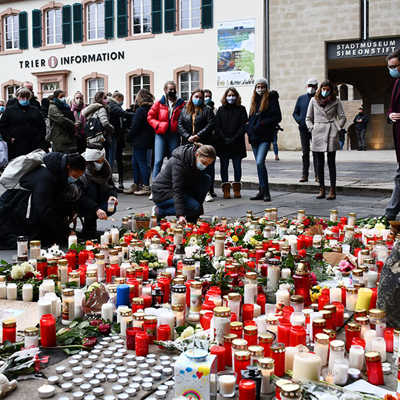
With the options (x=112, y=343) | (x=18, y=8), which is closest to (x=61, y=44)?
(x=18, y=8)

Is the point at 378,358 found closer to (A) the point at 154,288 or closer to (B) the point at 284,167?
(A) the point at 154,288

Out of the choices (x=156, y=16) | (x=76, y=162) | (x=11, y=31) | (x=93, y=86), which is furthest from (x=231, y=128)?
(x=11, y=31)

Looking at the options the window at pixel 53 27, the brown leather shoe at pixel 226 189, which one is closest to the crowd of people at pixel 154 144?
the brown leather shoe at pixel 226 189

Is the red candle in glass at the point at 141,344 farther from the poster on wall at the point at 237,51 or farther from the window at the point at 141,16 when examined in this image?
the window at the point at 141,16

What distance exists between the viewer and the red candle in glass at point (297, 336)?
10.6ft

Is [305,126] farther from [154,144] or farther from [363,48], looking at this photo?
[363,48]

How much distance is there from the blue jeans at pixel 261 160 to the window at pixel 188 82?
1524 centimetres

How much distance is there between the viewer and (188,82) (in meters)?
24.4

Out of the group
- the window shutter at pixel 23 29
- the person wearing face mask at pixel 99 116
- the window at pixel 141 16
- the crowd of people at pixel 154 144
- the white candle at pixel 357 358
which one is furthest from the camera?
the window shutter at pixel 23 29

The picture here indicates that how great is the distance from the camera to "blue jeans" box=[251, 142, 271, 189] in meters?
9.20

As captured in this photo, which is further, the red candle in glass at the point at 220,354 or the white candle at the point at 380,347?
the white candle at the point at 380,347

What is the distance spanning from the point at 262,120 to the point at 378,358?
6727mm

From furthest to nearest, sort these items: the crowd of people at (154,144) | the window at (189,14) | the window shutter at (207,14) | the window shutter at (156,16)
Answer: the window shutter at (156,16) → the window at (189,14) → the window shutter at (207,14) → the crowd of people at (154,144)

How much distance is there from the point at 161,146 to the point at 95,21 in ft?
59.8
